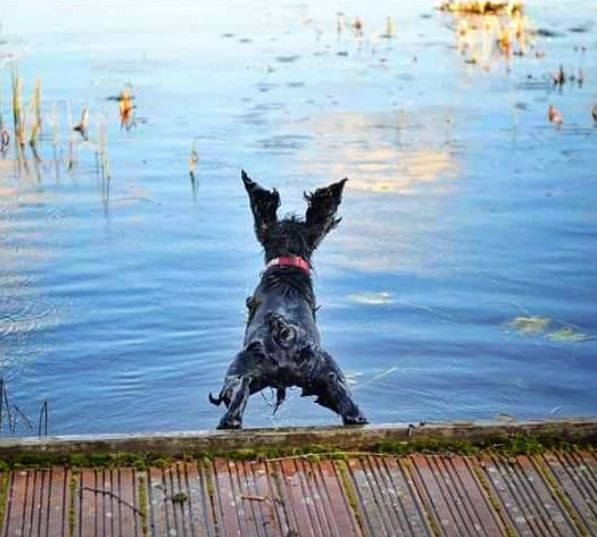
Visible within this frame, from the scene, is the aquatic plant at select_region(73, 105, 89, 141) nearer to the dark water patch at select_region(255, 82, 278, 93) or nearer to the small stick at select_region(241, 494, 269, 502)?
the dark water patch at select_region(255, 82, 278, 93)

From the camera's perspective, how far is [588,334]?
11148 mm

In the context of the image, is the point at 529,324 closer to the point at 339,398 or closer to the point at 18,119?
the point at 339,398

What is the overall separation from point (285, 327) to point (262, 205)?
1323 millimetres

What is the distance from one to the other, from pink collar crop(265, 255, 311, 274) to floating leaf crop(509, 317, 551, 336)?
4.02m

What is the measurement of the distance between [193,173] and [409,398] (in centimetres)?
748

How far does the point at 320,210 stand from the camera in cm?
796

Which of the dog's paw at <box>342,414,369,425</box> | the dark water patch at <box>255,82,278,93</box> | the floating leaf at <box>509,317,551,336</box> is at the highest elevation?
the dog's paw at <box>342,414,369,425</box>

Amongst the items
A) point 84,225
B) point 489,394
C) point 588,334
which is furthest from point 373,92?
point 489,394

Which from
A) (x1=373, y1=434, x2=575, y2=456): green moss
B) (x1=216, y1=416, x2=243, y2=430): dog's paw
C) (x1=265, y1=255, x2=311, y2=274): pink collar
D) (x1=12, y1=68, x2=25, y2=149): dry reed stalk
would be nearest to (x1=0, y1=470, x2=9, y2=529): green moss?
(x1=216, y1=416, x2=243, y2=430): dog's paw

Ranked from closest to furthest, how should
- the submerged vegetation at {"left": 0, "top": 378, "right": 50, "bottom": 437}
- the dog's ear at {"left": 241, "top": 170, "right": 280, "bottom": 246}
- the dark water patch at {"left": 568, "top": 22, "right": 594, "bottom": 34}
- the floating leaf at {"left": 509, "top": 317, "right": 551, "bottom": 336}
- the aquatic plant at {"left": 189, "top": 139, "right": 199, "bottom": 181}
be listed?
1. the dog's ear at {"left": 241, "top": 170, "right": 280, "bottom": 246}
2. the submerged vegetation at {"left": 0, "top": 378, "right": 50, "bottom": 437}
3. the floating leaf at {"left": 509, "top": 317, "right": 551, "bottom": 336}
4. the aquatic plant at {"left": 189, "top": 139, "right": 199, "bottom": 181}
5. the dark water patch at {"left": 568, "top": 22, "right": 594, "bottom": 34}

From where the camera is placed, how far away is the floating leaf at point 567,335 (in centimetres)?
1099

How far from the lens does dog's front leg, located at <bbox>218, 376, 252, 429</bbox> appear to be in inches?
250

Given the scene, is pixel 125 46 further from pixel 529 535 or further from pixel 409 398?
pixel 529 535

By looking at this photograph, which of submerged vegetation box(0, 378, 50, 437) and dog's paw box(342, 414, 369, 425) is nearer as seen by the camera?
dog's paw box(342, 414, 369, 425)
